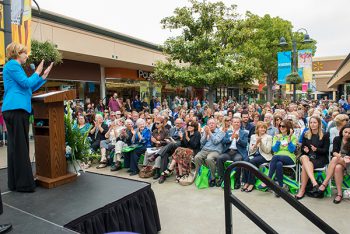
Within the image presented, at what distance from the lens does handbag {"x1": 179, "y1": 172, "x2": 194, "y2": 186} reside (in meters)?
5.42

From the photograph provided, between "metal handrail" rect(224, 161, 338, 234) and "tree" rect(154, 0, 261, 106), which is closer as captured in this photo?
"metal handrail" rect(224, 161, 338, 234)

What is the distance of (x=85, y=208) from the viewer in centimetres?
271

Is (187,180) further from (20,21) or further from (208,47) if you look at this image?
(208,47)

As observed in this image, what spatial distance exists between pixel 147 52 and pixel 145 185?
45.8ft

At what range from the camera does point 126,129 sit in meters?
6.95

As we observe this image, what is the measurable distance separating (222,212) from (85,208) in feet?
7.11

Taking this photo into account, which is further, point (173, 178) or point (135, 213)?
point (173, 178)

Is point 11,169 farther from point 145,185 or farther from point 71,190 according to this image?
point 145,185

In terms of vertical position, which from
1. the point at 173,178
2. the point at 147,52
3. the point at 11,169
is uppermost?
the point at 147,52

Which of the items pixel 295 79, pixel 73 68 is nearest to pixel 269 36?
pixel 295 79

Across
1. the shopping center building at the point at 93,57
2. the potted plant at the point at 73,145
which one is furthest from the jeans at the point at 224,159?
the shopping center building at the point at 93,57

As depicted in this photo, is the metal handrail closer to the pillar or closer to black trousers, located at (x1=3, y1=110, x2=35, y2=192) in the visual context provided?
black trousers, located at (x1=3, y1=110, x2=35, y2=192)

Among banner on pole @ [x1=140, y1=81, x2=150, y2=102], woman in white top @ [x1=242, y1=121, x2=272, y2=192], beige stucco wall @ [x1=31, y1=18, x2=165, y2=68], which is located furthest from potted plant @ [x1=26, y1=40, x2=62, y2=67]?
banner on pole @ [x1=140, y1=81, x2=150, y2=102]

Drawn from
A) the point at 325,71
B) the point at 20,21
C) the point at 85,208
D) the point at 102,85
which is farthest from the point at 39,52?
the point at 325,71
